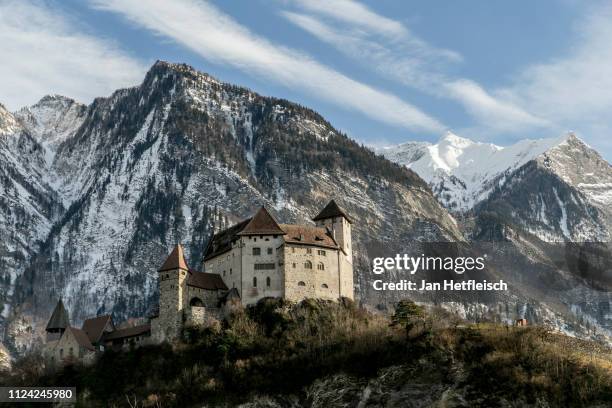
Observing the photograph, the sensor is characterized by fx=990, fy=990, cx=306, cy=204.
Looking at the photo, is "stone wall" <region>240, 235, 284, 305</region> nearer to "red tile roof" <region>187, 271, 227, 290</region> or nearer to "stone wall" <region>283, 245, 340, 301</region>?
"stone wall" <region>283, 245, 340, 301</region>

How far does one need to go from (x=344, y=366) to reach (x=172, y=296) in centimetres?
2598

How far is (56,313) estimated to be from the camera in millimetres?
144500

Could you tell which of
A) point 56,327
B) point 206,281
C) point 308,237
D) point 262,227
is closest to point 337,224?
point 308,237

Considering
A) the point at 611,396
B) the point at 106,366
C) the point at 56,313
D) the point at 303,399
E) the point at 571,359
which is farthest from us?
the point at 56,313

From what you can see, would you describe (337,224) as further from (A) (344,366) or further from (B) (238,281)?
(A) (344,366)

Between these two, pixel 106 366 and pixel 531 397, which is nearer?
pixel 531 397

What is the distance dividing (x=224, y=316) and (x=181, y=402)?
1521 centimetres

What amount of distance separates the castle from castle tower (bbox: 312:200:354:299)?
25 cm

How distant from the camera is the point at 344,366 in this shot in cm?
11856

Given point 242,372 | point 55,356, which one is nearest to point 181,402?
point 242,372

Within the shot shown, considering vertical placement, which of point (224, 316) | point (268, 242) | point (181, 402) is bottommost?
point (181, 402)

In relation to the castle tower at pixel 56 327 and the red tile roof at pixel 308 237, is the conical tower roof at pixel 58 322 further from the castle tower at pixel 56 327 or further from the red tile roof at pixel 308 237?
the red tile roof at pixel 308 237

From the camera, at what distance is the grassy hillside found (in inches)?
4112

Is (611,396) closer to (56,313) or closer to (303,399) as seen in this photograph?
(303,399)
